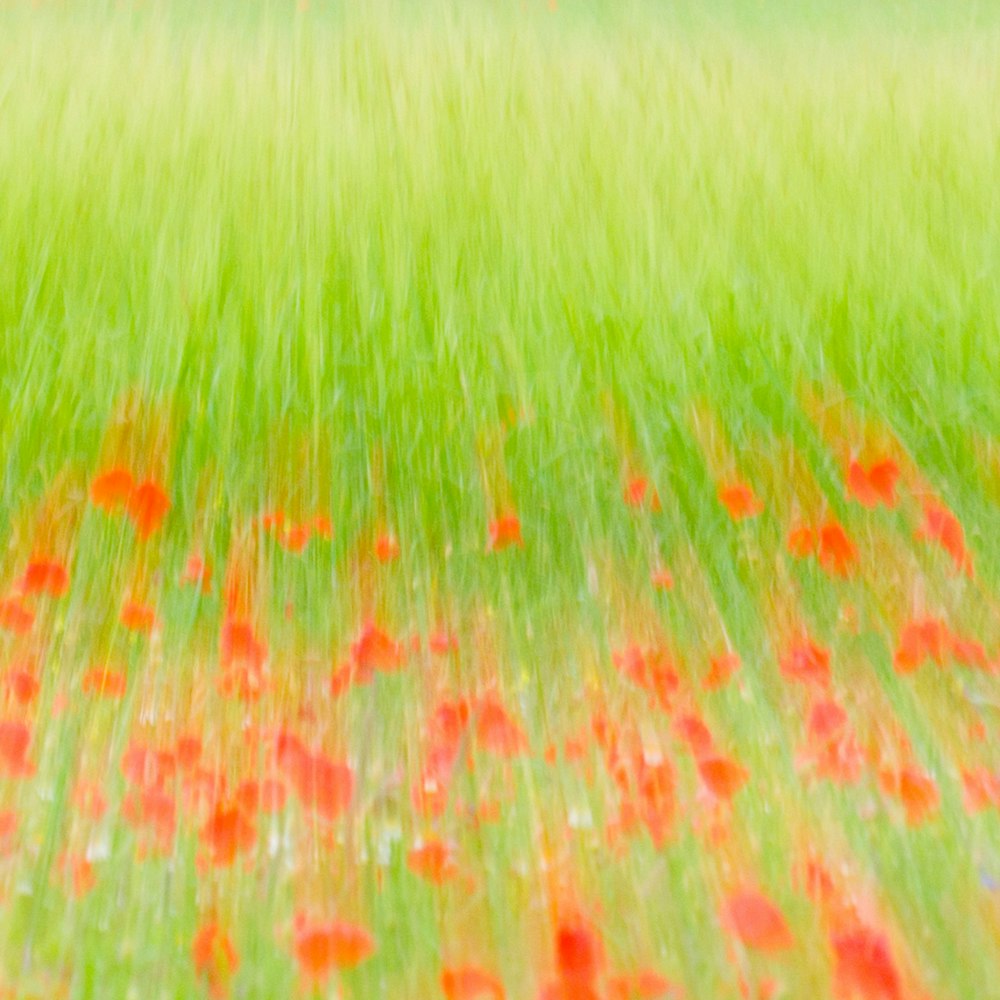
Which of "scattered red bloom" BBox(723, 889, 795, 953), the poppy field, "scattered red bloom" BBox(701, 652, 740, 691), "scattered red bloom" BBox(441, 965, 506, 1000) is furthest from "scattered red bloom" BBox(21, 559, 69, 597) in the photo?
"scattered red bloom" BBox(723, 889, 795, 953)

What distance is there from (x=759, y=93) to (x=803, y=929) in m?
2.35

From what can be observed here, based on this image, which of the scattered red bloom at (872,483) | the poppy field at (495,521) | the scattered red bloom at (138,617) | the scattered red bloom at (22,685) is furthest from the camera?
the scattered red bloom at (872,483)

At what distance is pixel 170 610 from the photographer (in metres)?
2.59

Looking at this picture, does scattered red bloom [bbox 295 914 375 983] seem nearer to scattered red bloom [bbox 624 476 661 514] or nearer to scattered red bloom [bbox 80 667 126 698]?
scattered red bloom [bbox 80 667 126 698]

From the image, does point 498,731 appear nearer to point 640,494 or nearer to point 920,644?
point 640,494

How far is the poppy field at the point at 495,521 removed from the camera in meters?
2.15

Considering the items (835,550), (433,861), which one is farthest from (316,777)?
(835,550)

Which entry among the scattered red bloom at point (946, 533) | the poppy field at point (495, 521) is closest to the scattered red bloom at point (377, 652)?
the poppy field at point (495, 521)

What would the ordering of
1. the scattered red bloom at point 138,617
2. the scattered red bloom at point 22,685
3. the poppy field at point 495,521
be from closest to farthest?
the poppy field at point 495,521 < the scattered red bloom at point 22,685 < the scattered red bloom at point 138,617

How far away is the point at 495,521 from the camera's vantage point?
2727mm

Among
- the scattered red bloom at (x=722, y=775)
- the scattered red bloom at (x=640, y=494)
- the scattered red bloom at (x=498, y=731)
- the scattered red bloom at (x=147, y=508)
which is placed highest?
the scattered red bloom at (x=147, y=508)

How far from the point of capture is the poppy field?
215 centimetres

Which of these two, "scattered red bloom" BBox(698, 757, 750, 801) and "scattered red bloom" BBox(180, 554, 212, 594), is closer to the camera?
"scattered red bloom" BBox(698, 757, 750, 801)

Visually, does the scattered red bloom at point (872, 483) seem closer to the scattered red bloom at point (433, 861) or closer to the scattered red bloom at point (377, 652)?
the scattered red bloom at point (377, 652)
